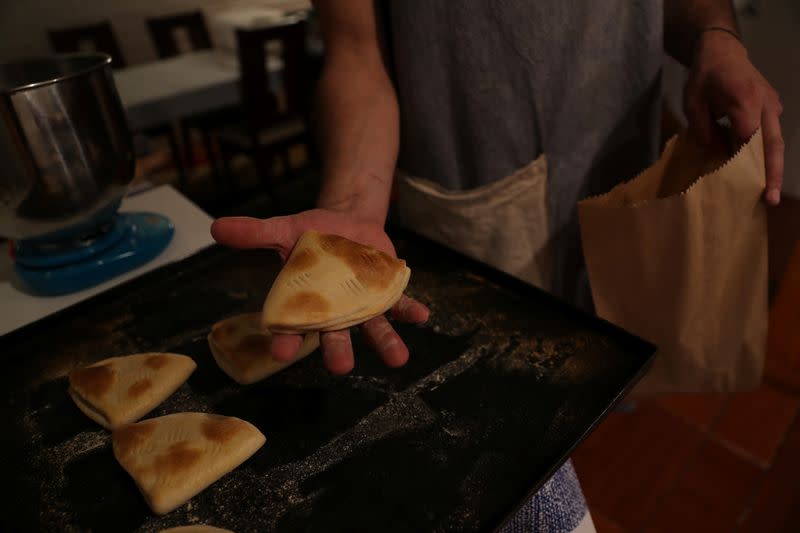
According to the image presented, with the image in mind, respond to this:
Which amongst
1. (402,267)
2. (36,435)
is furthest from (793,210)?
(36,435)

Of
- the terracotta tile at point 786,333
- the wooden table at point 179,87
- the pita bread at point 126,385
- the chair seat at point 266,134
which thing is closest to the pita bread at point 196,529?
the pita bread at point 126,385

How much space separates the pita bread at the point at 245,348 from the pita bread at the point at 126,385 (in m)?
0.05

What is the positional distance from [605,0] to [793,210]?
0.96 meters

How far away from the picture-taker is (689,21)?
1010 mm

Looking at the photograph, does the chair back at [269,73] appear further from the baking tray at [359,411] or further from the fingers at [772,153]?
the fingers at [772,153]

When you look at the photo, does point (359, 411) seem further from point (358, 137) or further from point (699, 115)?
point (699, 115)

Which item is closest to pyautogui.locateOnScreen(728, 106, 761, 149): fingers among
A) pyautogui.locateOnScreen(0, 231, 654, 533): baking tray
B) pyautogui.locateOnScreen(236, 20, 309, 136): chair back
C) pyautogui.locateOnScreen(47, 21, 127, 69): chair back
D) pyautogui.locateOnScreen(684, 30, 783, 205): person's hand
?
pyautogui.locateOnScreen(684, 30, 783, 205): person's hand

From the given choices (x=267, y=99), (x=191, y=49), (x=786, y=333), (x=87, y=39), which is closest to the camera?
(x=786, y=333)

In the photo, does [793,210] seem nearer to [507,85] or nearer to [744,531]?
[744,531]

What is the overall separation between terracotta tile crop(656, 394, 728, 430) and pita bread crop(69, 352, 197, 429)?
1.54 m

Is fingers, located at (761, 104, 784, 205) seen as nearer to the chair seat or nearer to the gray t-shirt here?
the gray t-shirt

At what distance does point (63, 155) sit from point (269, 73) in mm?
2371

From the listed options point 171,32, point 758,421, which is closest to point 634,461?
point 758,421

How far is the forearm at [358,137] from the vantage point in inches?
36.2
